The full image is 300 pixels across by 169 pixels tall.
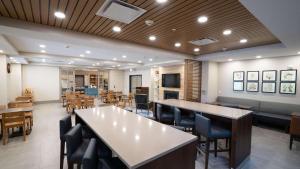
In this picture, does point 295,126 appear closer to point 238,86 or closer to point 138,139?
point 238,86

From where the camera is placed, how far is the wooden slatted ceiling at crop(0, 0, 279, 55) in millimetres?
2174

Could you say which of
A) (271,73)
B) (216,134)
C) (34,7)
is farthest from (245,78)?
(34,7)

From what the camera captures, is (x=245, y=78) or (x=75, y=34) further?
(x=245, y=78)

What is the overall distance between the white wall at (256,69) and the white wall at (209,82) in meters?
0.32

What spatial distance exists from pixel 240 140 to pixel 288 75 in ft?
13.8

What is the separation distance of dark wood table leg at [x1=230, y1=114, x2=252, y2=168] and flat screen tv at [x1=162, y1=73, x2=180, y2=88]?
545 cm

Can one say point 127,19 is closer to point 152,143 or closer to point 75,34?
point 75,34

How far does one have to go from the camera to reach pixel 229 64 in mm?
6695

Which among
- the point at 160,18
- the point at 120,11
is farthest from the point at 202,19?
the point at 120,11

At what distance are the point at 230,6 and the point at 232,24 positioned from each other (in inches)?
31.8

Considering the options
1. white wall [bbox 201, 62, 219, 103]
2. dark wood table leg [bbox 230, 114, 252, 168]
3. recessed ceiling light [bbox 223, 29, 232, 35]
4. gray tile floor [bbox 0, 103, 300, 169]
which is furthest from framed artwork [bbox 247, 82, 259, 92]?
dark wood table leg [bbox 230, 114, 252, 168]

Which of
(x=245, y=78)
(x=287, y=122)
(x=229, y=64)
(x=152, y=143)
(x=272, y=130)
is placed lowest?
(x=272, y=130)

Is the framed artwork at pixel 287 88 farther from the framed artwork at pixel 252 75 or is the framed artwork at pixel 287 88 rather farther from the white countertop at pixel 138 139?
the white countertop at pixel 138 139

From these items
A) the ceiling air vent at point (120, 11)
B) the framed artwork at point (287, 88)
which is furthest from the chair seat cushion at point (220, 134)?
the framed artwork at point (287, 88)
